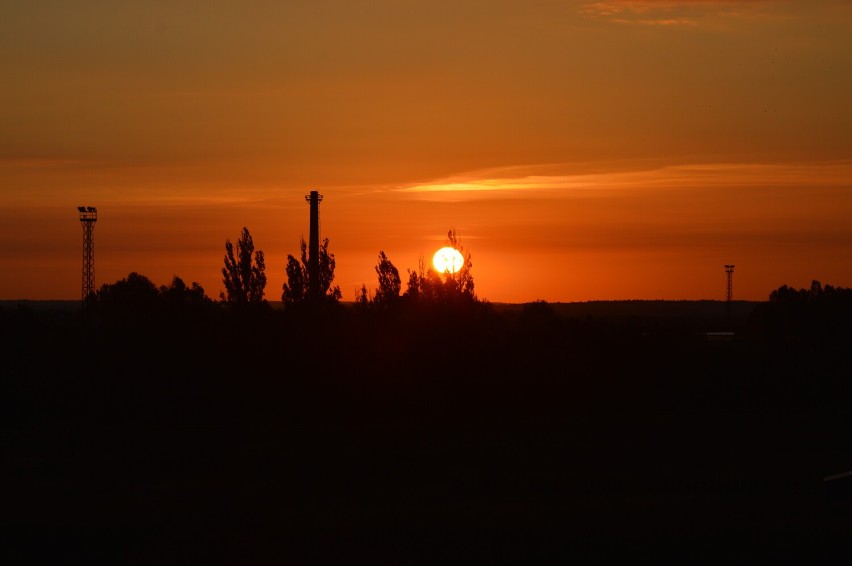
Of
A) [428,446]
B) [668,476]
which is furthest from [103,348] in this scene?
A: [668,476]

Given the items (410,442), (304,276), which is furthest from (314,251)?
(410,442)

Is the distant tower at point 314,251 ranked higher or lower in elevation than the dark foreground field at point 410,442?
higher

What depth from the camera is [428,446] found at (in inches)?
891

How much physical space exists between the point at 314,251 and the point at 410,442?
28.3 metres

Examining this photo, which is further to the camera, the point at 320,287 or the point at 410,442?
the point at 320,287

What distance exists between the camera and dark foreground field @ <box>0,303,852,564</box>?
12.6 m

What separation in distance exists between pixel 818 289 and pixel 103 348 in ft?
265

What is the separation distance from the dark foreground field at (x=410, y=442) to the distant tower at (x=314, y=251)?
26.5 feet

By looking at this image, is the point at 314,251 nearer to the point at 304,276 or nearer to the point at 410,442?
the point at 304,276

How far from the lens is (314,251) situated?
50750 millimetres

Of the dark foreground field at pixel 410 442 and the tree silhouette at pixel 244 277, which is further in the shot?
the tree silhouette at pixel 244 277

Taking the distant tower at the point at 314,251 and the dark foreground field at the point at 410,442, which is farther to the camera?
the distant tower at the point at 314,251

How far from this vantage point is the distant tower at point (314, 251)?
4613cm

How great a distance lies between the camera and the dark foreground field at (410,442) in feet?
41.4
